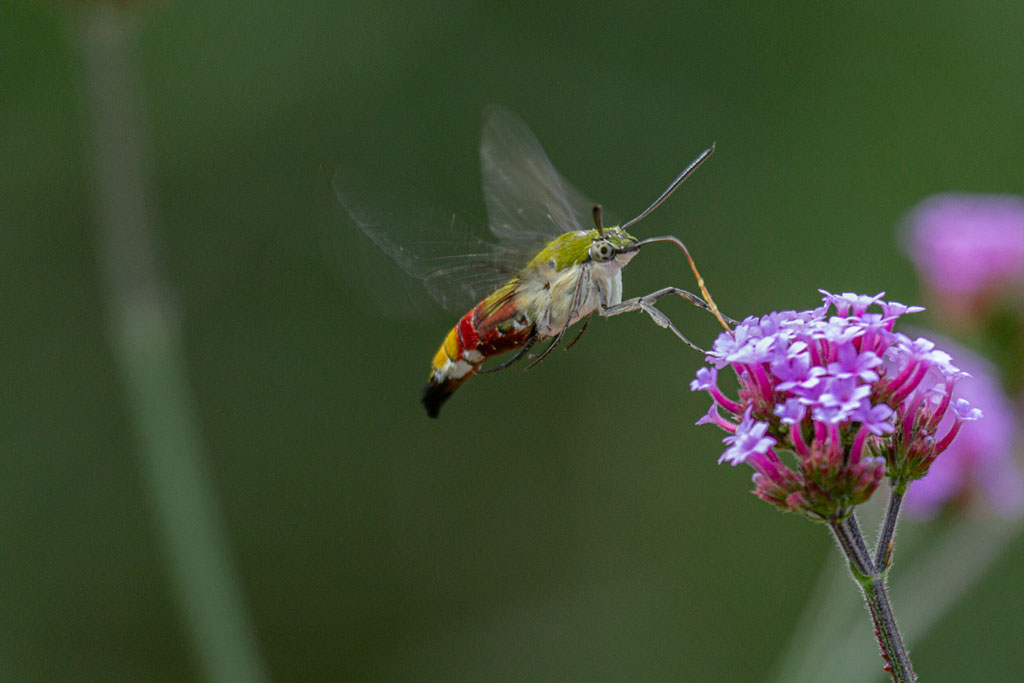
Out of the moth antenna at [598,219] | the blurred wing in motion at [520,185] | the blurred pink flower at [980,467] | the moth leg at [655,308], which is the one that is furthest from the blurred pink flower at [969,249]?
the moth antenna at [598,219]

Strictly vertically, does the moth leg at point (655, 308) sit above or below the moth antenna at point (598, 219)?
below

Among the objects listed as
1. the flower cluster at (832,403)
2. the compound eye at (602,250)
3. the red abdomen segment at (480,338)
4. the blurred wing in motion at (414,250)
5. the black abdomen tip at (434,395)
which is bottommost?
the flower cluster at (832,403)

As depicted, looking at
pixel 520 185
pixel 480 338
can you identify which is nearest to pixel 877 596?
pixel 480 338

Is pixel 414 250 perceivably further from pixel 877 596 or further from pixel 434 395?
pixel 877 596

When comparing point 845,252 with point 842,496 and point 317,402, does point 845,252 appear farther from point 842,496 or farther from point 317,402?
point 842,496

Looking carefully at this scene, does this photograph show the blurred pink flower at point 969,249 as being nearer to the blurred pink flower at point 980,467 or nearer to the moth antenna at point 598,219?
the blurred pink flower at point 980,467
